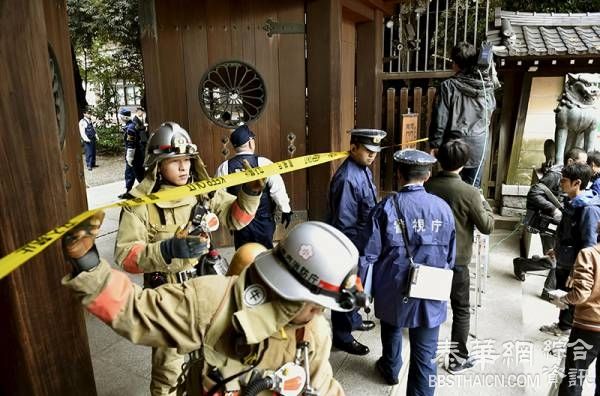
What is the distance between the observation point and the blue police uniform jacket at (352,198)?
3670mm

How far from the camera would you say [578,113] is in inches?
258

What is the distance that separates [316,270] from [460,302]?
254cm

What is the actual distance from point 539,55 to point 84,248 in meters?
7.30

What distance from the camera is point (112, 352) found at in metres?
3.92

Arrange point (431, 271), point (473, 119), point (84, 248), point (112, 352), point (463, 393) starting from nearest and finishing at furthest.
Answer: point (84, 248) → point (431, 271) → point (463, 393) → point (112, 352) → point (473, 119)

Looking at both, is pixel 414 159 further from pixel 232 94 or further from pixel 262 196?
pixel 232 94

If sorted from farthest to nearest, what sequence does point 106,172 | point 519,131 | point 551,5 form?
point 106,172
point 551,5
point 519,131

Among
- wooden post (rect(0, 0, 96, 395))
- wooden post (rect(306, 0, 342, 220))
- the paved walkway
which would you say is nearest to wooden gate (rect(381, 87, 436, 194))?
wooden post (rect(306, 0, 342, 220))

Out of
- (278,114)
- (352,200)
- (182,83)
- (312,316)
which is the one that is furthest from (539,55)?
(312,316)

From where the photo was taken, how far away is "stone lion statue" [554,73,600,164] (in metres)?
6.36

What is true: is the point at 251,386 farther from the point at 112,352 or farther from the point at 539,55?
the point at 539,55

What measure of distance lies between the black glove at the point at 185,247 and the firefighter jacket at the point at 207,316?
541 millimetres

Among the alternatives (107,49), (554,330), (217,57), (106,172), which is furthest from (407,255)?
(107,49)

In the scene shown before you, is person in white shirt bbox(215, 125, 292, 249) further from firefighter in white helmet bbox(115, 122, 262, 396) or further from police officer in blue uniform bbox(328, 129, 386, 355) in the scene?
firefighter in white helmet bbox(115, 122, 262, 396)
